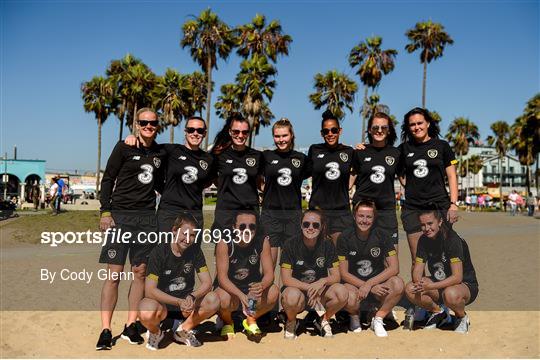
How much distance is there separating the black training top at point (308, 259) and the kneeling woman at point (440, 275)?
1.03 metres

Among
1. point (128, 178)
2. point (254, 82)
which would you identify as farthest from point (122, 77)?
point (128, 178)

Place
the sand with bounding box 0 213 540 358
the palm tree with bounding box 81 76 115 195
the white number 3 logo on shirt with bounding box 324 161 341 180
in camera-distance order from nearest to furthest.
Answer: the sand with bounding box 0 213 540 358 < the white number 3 logo on shirt with bounding box 324 161 341 180 < the palm tree with bounding box 81 76 115 195

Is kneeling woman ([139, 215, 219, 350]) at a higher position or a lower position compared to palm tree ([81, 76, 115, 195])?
lower

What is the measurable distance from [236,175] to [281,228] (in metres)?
0.82

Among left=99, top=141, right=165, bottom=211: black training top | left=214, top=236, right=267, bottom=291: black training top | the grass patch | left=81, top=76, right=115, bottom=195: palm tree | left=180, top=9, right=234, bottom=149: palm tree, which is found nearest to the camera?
left=99, top=141, right=165, bottom=211: black training top

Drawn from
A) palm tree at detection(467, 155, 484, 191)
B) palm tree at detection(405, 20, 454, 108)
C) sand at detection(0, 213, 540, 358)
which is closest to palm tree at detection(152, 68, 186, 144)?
palm tree at detection(405, 20, 454, 108)

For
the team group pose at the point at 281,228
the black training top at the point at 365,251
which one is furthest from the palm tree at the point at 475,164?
the black training top at the point at 365,251

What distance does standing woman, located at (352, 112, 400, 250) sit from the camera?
563 centimetres

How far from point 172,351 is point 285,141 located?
8.52 feet

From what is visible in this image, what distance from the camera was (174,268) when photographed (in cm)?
520

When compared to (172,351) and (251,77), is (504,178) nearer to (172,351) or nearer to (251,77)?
(251,77)

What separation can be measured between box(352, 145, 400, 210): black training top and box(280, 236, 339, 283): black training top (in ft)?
2.49

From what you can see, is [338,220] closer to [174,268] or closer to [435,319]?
[435,319]

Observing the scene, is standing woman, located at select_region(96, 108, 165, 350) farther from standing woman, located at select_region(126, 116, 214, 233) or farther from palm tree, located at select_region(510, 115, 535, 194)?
palm tree, located at select_region(510, 115, 535, 194)
